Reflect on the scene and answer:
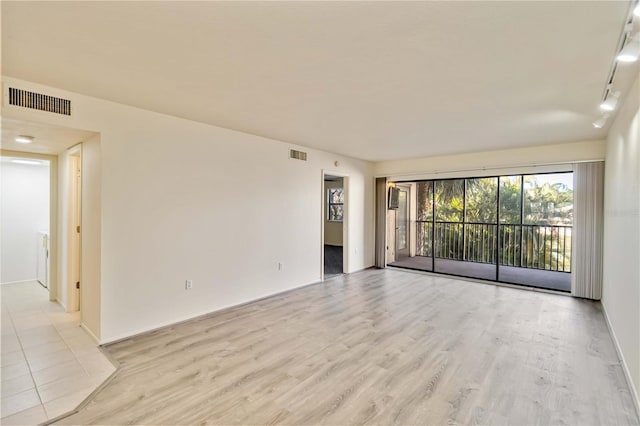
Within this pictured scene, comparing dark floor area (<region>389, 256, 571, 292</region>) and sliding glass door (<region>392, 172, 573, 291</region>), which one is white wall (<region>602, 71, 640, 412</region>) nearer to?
dark floor area (<region>389, 256, 571, 292</region>)

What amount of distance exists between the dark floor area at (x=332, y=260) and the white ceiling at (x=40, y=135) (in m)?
4.68

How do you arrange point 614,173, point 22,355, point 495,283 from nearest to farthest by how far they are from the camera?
point 22,355
point 614,173
point 495,283

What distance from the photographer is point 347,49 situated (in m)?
2.09

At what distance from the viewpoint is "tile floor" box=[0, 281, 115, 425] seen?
2176 mm

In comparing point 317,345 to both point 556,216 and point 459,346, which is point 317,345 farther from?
point 556,216

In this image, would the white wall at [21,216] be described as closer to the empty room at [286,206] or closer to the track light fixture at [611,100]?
the empty room at [286,206]

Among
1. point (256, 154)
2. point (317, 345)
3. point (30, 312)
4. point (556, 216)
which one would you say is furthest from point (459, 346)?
point (30, 312)

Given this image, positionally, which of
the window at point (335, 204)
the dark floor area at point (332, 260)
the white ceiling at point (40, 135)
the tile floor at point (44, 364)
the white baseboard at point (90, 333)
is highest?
the white ceiling at point (40, 135)

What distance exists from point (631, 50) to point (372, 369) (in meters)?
2.96

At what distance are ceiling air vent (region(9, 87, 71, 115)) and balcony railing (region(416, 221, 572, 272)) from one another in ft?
21.4

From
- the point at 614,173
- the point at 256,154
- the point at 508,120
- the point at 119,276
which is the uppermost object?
the point at 508,120

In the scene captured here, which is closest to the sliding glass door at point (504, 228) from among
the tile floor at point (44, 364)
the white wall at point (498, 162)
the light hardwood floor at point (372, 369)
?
the white wall at point (498, 162)

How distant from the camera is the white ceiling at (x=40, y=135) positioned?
2.87 metres

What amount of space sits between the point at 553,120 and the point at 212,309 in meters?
5.02
